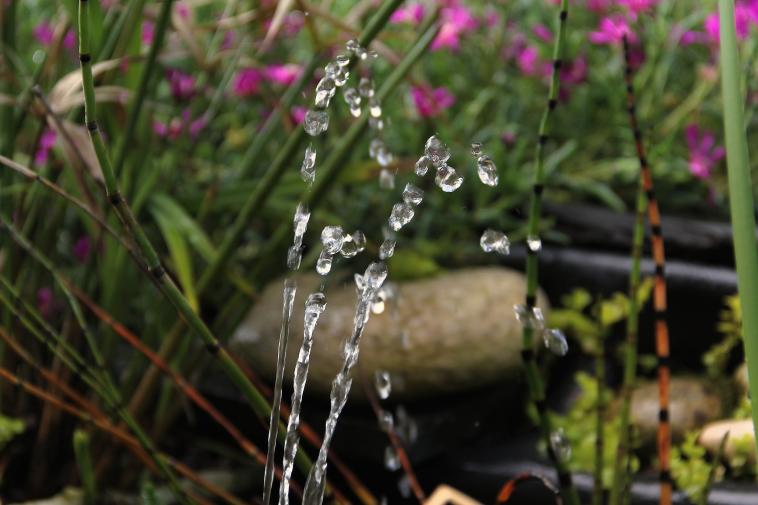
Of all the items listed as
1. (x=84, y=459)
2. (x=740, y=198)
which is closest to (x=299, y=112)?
(x=84, y=459)

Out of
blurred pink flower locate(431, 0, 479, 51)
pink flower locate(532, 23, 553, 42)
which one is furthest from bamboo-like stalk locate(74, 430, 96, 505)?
pink flower locate(532, 23, 553, 42)

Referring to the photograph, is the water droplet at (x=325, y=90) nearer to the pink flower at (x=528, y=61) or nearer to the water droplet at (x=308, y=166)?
the water droplet at (x=308, y=166)

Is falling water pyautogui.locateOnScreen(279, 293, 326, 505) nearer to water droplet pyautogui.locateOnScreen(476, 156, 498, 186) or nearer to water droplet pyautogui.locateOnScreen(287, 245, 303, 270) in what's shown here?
water droplet pyautogui.locateOnScreen(287, 245, 303, 270)

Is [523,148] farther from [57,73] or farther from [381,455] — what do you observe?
[57,73]

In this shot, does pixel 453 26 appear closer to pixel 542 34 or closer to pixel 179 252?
pixel 542 34

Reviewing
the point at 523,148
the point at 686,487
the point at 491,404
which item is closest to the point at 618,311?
the point at 491,404

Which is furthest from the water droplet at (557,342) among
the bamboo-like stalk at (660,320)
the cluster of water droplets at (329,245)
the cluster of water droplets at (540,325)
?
the cluster of water droplets at (329,245)
